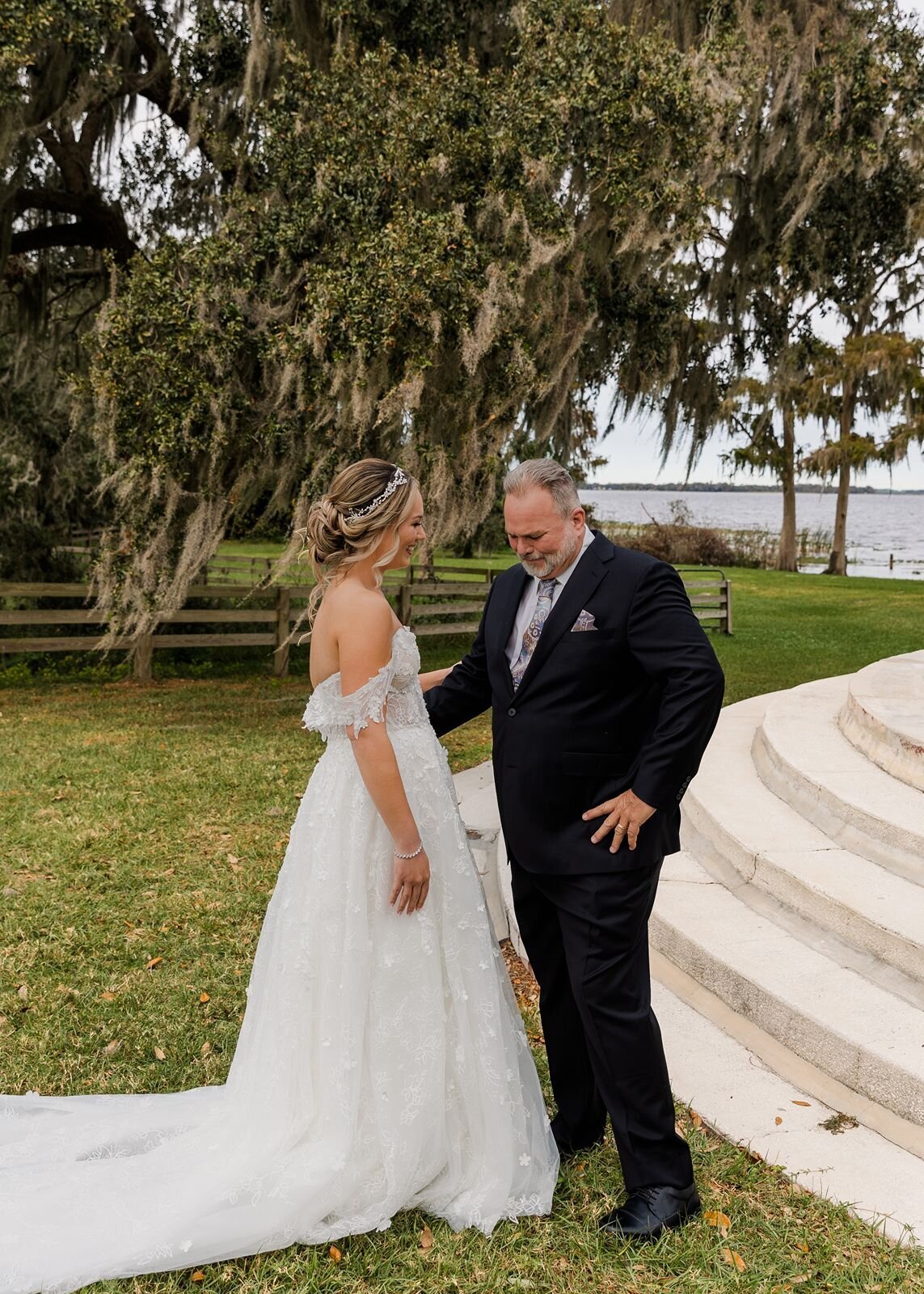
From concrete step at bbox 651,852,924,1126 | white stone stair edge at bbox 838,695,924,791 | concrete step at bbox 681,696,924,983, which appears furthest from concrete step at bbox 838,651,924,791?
concrete step at bbox 651,852,924,1126

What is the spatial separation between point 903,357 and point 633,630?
26.3 m

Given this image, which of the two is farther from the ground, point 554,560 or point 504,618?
point 554,560

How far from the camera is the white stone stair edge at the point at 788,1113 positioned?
2713 millimetres

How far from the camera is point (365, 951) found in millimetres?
2605

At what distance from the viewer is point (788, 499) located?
2977cm

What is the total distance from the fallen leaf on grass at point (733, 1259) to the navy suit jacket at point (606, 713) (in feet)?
3.10

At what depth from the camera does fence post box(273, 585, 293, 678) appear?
38.5 ft

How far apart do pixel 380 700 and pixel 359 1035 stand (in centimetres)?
85

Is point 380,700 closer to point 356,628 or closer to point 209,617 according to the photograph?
point 356,628

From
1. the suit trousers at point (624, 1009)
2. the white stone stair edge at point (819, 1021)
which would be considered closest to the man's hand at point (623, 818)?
the suit trousers at point (624, 1009)

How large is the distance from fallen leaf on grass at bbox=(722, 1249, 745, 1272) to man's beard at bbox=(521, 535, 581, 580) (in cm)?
171

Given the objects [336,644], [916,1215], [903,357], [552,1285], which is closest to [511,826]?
[336,644]

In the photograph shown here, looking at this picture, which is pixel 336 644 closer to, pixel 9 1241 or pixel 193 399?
pixel 9 1241

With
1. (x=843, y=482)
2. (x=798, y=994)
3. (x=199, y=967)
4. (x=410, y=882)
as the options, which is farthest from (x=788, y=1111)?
(x=843, y=482)
